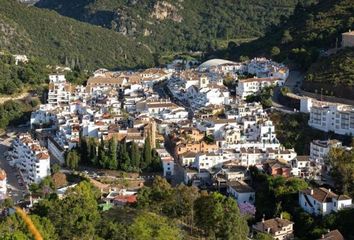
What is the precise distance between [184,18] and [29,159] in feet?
180

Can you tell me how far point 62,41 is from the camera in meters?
61.2

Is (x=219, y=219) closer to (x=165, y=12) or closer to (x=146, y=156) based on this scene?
(x=146, y=156)

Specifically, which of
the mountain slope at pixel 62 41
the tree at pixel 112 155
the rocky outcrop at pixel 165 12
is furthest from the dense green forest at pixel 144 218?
the rocky outcrop at pixel 165 12

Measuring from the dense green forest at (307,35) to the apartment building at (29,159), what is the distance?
14546 millimetres

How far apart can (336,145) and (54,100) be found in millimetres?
15765

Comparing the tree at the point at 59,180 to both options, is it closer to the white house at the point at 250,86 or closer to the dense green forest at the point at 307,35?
the white house at the point at 250,86

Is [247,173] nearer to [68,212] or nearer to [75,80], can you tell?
[68,212]

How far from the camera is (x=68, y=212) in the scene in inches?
699

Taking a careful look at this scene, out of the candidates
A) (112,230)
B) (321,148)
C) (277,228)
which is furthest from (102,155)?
(112,230)

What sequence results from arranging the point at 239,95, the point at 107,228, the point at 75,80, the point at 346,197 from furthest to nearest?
the point at 75,80 < the point at 239,95 < the point at 346,197 < the point at 107,228

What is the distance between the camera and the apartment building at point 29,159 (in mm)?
24812

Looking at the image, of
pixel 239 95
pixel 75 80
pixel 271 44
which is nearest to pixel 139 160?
pixel 239 95

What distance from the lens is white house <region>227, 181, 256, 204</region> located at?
71.1 ft

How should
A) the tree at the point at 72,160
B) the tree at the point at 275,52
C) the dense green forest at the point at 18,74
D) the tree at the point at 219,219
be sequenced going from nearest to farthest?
the tree at the point at 219,219
the tree at the point at 72,160
the dense green forest at the point at 18,74
the tree at the point at 275,52
